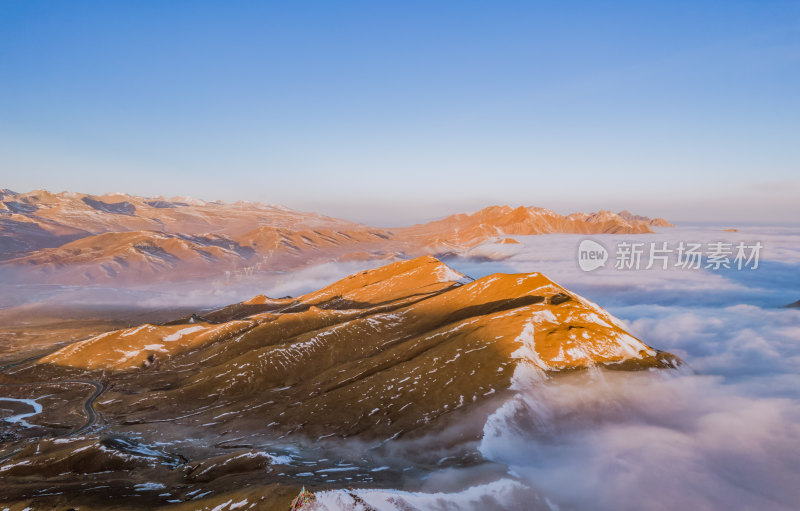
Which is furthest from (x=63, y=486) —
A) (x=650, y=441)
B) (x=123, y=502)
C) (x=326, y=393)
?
(x=650, y=441)

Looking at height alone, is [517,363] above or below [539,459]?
above

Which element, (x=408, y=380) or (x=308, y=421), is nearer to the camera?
(x=308, y=421)

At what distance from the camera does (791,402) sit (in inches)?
5694

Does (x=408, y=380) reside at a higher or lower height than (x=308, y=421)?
higher

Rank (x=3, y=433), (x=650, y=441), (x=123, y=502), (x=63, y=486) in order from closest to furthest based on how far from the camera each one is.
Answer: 1. (x=123, y=502)
2. (x=63, y=486)
3. (x=650, y=441)
4. (x=3, y=433)

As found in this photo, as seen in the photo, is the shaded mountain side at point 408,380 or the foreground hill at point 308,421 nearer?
the foreground hill at point 308,421

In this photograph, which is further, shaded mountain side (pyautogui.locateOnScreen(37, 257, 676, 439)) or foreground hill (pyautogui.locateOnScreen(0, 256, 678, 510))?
shaded mountain side (pyautogui.locateOnScreen(37, 257, 676, 439))

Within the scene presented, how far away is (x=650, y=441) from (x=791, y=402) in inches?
3208

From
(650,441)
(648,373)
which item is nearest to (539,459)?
(650,441)

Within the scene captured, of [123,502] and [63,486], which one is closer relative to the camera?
[123,502]

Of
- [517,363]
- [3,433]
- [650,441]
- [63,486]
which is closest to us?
[63,486]

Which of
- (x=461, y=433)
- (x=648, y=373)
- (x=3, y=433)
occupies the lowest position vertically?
(x=3, y=433)

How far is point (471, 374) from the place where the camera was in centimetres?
14238

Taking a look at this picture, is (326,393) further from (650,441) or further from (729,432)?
(729,432)
